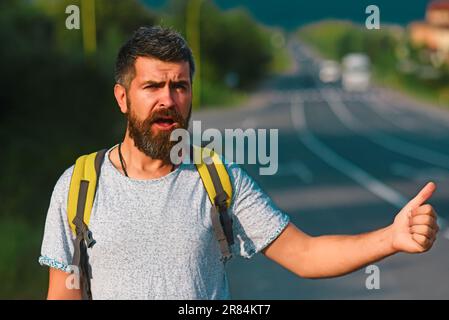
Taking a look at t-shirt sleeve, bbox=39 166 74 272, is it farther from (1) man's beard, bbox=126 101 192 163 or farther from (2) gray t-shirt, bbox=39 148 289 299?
(1) man's beard, bbox=126 101 192 163

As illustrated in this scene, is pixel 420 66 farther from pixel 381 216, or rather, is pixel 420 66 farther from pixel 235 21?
pixel 381 216

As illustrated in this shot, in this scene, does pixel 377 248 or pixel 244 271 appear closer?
pixel 377 248

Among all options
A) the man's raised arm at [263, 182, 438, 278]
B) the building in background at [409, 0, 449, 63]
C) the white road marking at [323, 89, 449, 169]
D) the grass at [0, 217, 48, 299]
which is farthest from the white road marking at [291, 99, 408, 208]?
the building in background at [409, 0, 449, 63]

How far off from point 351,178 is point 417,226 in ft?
83.7

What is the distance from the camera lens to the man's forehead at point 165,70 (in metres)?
3.51

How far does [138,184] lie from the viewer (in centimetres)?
350

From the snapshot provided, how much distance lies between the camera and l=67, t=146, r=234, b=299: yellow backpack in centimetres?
348

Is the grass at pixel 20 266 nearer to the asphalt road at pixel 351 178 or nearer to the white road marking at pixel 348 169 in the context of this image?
the asphalt road at pixel 351 178

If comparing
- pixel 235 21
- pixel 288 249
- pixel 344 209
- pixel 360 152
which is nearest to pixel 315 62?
pixel 235 21

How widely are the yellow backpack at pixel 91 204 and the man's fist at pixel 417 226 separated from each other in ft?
1.67

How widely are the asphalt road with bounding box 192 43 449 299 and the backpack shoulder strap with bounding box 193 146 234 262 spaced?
848 cm

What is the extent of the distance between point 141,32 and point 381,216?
16.6m

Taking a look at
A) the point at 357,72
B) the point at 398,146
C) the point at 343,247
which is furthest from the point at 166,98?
the point at 357,72
